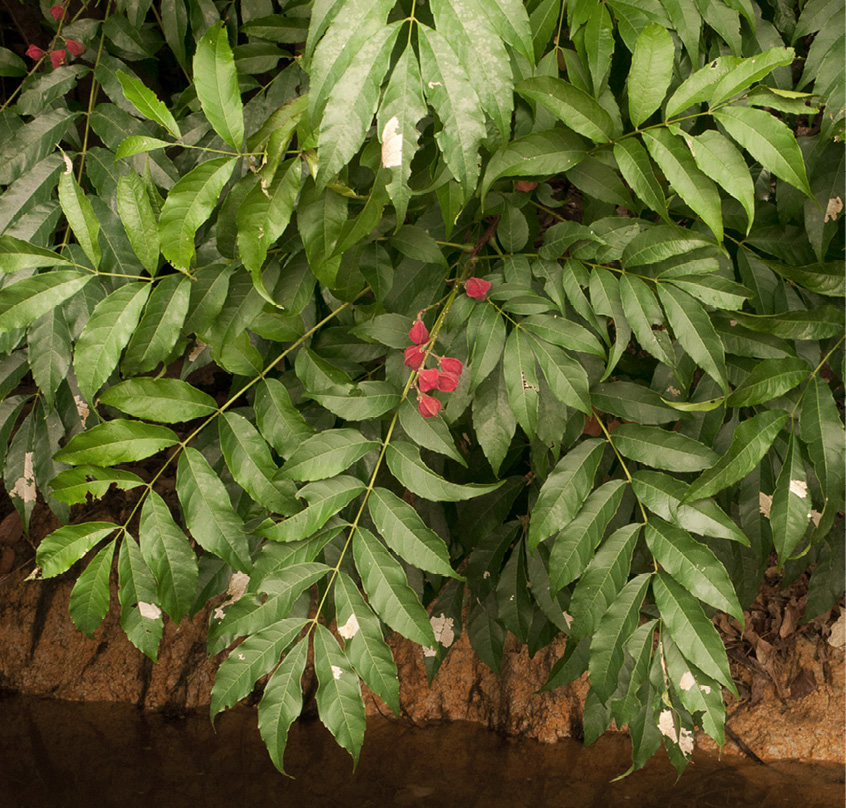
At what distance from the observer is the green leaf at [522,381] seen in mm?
771

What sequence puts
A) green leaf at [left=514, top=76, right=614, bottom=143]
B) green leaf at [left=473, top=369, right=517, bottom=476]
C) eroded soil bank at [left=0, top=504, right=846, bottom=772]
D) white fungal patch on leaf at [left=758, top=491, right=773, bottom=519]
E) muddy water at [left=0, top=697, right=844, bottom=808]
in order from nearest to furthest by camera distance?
green leaf at [left=514, top=76, right=614, bottom=143], green leaf at [left=473, top=369, right=517, bottom=476], white fungal patch on leaf at [left=758, top=491, right=773, bottom=519], muddy water at [left=0, top=697, right=844, bottom=808], eroded soil bank at [left=0, top=504, right=846, bottom=772]

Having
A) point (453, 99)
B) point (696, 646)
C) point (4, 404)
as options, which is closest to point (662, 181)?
point (453, 99)

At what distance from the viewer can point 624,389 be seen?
88 cm

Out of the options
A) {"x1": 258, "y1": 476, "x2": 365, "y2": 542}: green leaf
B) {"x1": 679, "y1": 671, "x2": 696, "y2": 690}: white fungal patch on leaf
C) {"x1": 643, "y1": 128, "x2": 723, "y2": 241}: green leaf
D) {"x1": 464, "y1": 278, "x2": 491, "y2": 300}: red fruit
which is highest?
{"x1": 643, "y1": 128, "x2": 723, "y2": 241}: green leaf

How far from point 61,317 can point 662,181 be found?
811 millimetres

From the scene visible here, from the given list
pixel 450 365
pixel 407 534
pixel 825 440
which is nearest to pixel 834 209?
pixel 825 440

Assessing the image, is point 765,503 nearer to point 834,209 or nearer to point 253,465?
point 834,209

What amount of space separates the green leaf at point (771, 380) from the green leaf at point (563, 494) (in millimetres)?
173

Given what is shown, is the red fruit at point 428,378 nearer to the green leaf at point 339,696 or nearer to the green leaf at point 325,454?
the green leaf at point 325,454

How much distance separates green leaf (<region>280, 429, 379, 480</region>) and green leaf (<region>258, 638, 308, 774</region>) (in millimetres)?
198

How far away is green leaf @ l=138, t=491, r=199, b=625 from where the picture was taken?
2.65ft

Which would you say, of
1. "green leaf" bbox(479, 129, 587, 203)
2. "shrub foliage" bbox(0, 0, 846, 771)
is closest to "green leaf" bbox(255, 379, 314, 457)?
"shrub foliage" bbox(0, 0, 846, 771)

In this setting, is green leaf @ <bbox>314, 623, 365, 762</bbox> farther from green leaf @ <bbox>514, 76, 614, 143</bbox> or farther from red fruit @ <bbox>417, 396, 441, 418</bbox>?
green leaf @ <bbox>514, 76, 614, 143</bbox>

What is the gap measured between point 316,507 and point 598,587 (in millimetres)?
333
